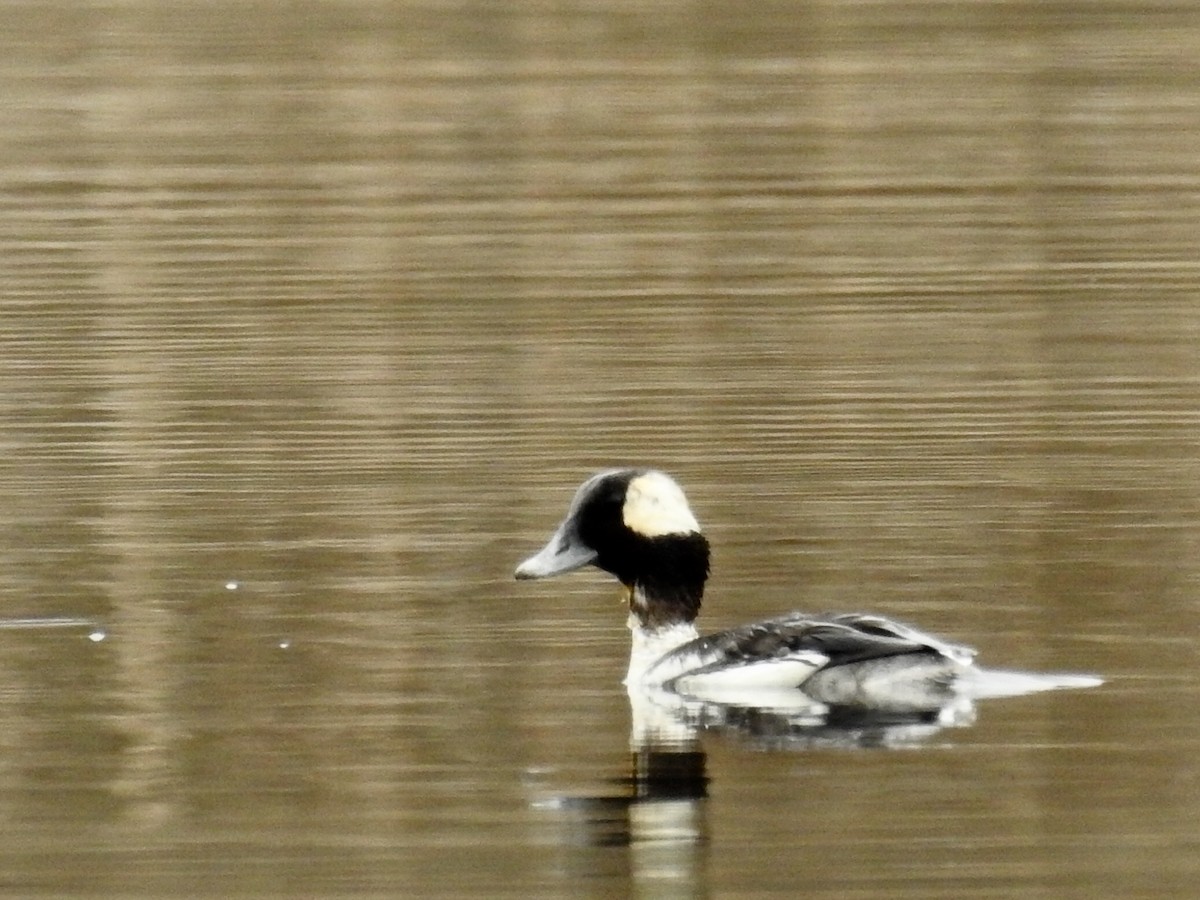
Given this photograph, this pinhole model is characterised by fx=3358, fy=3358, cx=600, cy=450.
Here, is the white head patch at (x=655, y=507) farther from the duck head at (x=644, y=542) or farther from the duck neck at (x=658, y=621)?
the duck neck at (x=658, y=621)

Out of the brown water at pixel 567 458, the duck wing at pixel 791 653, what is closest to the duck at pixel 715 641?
the duck wing at pixel 791 653

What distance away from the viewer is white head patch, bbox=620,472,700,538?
36.8 feet

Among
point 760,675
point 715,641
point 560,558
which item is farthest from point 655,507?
point 760,675

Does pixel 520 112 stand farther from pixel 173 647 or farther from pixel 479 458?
pixel 173 647

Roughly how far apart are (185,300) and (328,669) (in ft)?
34.6

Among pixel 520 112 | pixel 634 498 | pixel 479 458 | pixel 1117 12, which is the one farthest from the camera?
pixel 1117 12

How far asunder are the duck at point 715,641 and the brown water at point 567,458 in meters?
0.23

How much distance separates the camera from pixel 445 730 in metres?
10.4

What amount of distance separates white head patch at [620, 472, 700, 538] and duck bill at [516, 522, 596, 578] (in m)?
0.20

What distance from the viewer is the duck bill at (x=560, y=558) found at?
11.3m

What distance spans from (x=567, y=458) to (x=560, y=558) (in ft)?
13.8

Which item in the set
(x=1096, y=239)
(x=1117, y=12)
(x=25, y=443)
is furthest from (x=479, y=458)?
(x=1117, y=12)

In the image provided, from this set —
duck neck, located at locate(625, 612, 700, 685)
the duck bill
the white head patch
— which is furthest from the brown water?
the white head patch

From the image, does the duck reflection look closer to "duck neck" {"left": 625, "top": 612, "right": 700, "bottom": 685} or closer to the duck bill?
"duck neck" {"left": 625, "top": 612, "right": 700, "bottom": 685}
